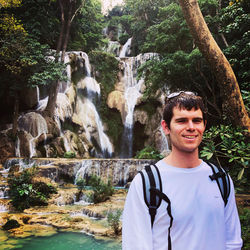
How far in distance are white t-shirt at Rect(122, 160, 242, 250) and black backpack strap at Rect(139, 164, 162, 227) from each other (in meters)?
0.02

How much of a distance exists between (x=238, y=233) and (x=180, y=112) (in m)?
0.77

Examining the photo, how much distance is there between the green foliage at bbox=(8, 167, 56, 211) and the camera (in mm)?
7938

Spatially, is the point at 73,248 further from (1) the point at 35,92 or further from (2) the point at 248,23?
(1) the point at 35,92

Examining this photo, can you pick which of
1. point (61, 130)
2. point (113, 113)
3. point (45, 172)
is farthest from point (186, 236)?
point (113, 113)

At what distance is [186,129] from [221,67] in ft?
10.4

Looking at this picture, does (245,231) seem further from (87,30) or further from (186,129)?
(87,30)

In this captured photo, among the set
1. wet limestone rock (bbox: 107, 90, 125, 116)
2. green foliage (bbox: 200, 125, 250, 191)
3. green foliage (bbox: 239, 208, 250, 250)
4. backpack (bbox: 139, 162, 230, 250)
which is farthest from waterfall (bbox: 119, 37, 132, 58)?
backpack (bbox: 139, 162, 230, 250)

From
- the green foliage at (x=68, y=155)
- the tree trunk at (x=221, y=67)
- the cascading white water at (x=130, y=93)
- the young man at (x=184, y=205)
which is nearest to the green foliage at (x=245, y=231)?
the tree trunk at (x=221, y=67)

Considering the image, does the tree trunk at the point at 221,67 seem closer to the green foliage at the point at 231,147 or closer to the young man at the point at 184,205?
the green foliage at the point at 231,147

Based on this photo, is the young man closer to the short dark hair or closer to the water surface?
the short dark hair

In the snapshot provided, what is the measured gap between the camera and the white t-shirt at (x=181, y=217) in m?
1.27

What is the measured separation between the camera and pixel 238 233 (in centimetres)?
143

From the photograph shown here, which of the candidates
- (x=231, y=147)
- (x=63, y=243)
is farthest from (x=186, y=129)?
(x=63, y=243)

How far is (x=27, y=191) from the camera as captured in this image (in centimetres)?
814
